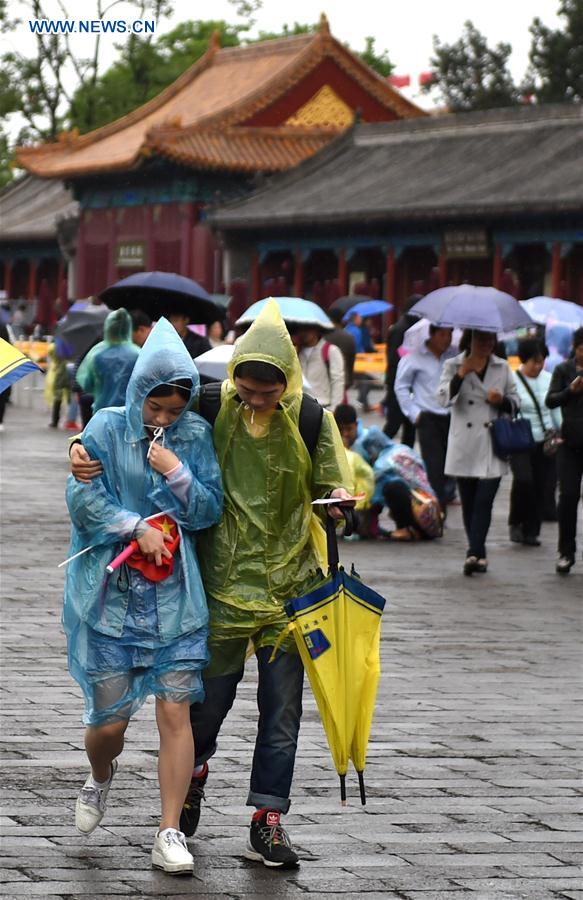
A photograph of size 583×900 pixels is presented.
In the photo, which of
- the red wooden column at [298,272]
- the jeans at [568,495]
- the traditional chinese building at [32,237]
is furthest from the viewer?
the traditional chinese building at [32,237]

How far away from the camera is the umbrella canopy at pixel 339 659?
5.11 meters

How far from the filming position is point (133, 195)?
44.8m

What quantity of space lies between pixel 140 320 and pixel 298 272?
87.2 ft

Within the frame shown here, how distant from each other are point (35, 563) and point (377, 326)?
26.5 meters

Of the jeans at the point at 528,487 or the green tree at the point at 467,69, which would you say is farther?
the green tree at the point at 467,69

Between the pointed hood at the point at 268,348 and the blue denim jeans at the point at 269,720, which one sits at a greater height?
the pointed hood at the point at 268,348

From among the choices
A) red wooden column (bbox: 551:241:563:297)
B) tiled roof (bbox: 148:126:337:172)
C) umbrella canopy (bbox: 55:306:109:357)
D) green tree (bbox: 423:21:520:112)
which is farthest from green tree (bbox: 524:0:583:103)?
umbrella canopy (bbox: 55:306:109:357)

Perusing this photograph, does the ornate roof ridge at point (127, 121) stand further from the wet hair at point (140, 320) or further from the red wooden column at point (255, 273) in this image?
the wet hair at point (140, 320)

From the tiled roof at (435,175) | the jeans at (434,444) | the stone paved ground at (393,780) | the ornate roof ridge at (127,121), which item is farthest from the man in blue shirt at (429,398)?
the ornate roof ridge at (127,121)

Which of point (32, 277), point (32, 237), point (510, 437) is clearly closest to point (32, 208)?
point (32, 277)

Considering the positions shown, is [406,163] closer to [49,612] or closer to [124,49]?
[124,49]

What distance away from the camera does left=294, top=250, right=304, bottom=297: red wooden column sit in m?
39.5

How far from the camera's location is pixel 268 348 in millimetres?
5215

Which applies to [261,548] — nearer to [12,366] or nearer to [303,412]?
[303,412]
